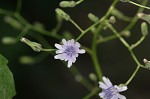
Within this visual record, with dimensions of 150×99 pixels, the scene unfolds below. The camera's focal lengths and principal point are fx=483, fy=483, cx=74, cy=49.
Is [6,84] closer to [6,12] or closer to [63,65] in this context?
[6,12]

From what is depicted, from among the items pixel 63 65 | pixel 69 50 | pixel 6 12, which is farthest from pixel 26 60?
pixel 69 50

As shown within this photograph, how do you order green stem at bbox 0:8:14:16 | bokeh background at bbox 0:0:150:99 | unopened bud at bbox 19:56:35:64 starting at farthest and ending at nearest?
bokeh background at bbox 0:0:150:99 < unopened bud at bbox 19:56:35:64 < green stem at bbox 0:8:14:16

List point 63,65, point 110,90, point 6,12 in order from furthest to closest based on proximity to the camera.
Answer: point 63,65 → point 6,12 → point 110,90

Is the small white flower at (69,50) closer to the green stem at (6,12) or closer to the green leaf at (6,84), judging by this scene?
the green leaf at (6,84)

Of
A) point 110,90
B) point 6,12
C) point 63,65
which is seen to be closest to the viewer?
point 110,90

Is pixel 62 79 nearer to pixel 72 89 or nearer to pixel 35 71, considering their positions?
pixel 72 89

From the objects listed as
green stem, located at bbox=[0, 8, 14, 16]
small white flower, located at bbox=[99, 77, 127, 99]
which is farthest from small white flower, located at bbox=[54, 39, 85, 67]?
green stem, located at bbox=[0, 8, 14, 16]

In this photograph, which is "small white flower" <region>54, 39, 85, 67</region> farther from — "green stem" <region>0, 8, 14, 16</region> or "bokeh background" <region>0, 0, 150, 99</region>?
"bokeh background" <region>0, 0, 150, 99</region>

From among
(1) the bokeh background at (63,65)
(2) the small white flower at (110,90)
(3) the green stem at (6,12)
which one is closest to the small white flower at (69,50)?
(2) the small white flower at (110,90)

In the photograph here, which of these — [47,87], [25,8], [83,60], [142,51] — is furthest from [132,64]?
[25,8]
